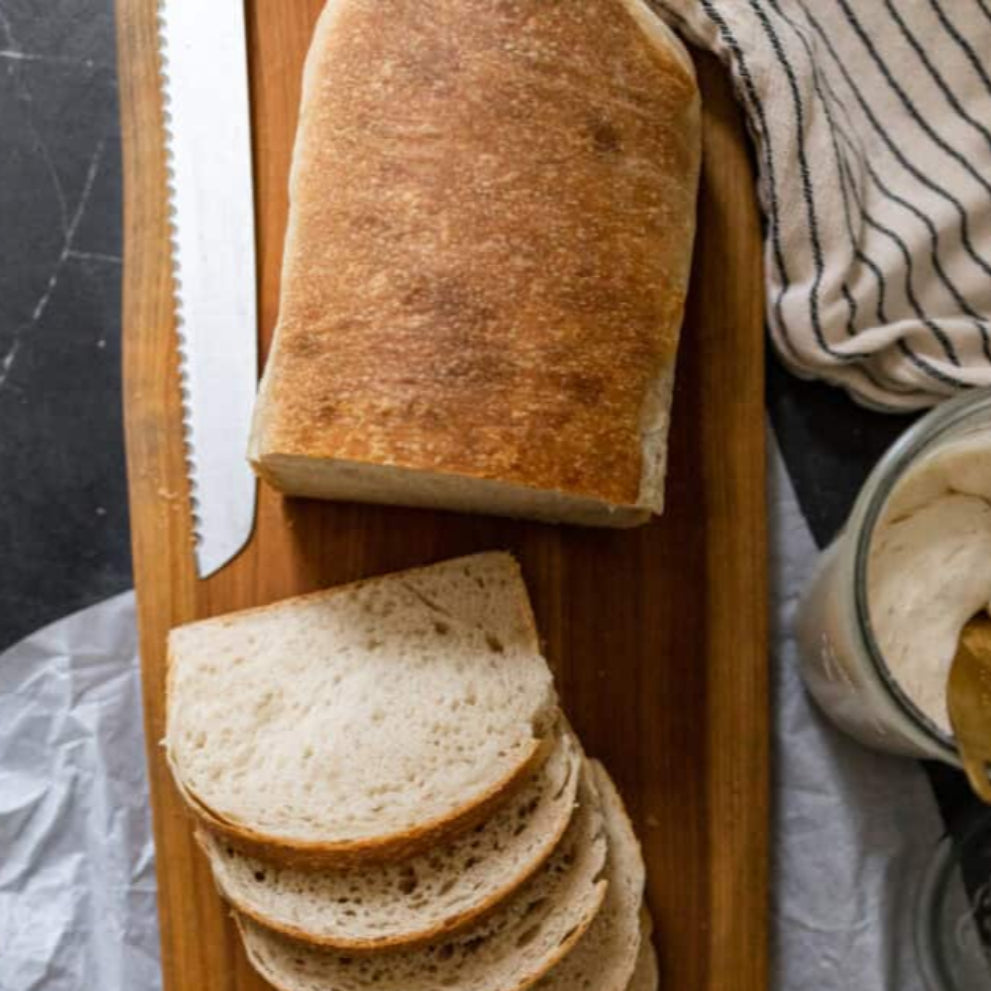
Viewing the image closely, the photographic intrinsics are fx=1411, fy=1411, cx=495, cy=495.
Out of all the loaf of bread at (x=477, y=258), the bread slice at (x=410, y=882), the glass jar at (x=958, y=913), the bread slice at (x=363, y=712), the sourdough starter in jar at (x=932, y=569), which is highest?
the loaf of bread at (x=477, y=258)

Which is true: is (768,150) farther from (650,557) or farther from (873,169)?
(650,557)

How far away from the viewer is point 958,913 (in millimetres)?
1771

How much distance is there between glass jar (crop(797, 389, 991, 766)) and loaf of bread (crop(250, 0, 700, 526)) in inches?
9.3

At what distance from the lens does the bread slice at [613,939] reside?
1629 mm

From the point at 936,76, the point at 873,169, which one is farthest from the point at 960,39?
the point at 873,169

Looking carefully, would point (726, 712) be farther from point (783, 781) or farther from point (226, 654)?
point (226, 654)

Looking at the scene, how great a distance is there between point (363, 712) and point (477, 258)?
0.53m

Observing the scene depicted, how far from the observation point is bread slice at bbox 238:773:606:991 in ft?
5.18

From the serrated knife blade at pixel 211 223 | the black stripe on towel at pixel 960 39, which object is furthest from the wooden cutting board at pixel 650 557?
Answer: the black stripe on towel at pixel 960 39

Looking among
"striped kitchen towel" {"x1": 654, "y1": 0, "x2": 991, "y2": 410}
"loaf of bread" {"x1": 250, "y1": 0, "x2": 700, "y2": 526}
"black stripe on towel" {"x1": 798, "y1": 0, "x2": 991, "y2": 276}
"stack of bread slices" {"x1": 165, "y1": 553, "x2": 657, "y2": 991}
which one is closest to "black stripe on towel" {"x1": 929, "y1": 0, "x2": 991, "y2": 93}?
"striped kitchen towel" {"x1": 654, "y1": 0, "x2": 991, "y2": 410}

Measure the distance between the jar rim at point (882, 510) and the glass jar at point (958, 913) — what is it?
34cm

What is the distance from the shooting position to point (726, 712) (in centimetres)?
174

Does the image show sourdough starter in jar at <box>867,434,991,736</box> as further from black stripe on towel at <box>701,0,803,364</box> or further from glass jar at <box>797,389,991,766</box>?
black stripe on towel at <box>701,0,803,364</box>

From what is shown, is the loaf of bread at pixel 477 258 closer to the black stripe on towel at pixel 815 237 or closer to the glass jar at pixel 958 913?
the black stripe on towel at pixel 815 237
